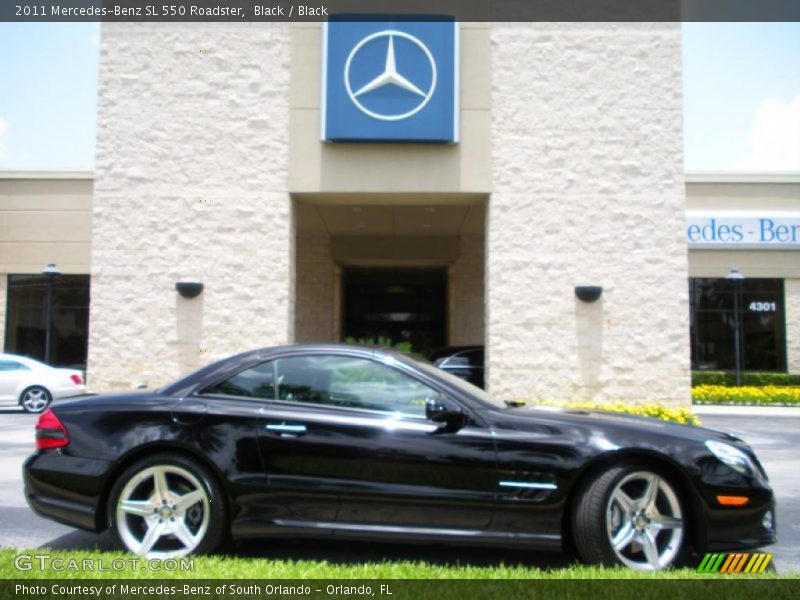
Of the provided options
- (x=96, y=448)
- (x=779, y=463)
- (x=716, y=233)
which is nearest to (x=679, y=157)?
(x=779, y=463)

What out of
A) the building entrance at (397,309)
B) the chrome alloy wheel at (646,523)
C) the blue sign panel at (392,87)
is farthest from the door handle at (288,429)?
the building entrance at (397,309)

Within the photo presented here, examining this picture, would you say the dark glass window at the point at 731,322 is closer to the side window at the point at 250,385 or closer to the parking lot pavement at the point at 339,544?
the parking lot pavement at the point at 339,544

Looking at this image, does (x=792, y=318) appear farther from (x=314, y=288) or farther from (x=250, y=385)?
(x=250, y=385)

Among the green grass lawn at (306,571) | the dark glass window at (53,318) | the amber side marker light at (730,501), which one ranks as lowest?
the green grass lawn at (306,571)

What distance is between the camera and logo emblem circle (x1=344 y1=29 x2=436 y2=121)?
1120 cm

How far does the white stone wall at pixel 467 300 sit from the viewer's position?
18.0 metres

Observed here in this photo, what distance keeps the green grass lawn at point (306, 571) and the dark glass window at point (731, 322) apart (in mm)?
21255

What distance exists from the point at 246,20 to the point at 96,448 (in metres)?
9.10

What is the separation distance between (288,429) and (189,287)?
7.25 meters

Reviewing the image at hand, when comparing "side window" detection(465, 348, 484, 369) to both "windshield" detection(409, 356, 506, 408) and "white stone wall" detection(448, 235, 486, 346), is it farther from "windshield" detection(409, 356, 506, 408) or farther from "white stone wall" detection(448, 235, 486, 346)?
"windshield" detection(409, 356, 506, 408)

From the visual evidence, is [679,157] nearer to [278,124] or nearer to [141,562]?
[278,124]

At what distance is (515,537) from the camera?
4.27 m

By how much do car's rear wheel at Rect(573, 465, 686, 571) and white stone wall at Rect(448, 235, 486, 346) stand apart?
13.6 meters

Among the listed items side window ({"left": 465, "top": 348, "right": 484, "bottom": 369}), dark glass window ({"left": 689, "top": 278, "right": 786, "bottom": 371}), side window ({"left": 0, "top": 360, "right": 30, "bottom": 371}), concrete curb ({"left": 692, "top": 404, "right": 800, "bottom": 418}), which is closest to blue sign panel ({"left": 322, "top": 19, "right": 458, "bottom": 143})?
side window ({"left": 465, "top": 348, "right": 484, "bottom": 369})
